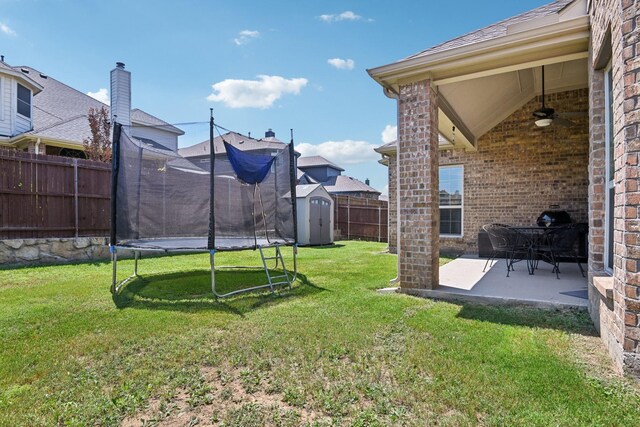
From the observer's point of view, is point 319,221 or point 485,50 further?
point 319,221

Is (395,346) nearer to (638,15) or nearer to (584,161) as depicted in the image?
(638,15)

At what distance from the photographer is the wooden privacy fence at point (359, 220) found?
51.8ft

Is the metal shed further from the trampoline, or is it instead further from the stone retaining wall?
the trampoline

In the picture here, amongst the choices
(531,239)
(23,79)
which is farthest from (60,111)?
(531,239)

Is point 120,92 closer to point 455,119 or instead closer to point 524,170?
point 455,119

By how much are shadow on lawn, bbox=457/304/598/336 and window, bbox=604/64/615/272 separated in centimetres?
63

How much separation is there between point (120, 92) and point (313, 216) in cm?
811

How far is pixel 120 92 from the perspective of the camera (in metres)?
12.4

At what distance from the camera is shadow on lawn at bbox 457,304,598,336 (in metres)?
3.44

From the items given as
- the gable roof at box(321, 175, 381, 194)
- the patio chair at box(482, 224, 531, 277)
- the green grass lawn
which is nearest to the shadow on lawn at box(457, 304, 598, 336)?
the green grass lawn

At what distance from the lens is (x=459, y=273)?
6164 millimetres

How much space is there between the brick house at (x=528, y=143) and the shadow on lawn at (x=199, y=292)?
1770mm

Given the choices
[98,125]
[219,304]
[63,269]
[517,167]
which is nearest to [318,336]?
[219,304]

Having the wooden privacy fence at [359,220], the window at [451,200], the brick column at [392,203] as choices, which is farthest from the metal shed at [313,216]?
the window at [451,200]
